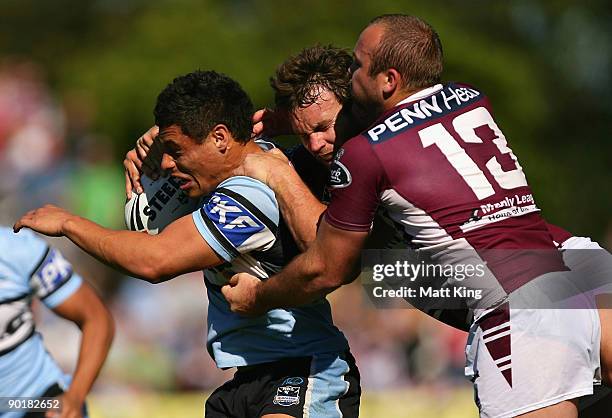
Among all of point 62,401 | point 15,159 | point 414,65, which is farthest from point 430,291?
point 15,159

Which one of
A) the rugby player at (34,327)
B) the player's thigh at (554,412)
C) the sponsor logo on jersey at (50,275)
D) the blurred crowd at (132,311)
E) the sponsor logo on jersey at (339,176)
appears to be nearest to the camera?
the player's thigh at (554,412)

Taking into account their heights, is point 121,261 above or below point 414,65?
below

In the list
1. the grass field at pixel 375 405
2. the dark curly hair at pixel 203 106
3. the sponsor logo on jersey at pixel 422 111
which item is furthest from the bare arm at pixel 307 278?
the grass field at pixel 375 405

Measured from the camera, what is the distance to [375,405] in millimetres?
9273

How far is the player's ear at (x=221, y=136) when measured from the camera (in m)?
5.14

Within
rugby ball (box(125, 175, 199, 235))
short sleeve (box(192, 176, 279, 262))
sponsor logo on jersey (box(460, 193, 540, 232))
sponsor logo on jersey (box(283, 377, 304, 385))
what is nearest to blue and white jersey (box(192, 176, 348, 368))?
short sleeve (box(192, 176, 279, 262))

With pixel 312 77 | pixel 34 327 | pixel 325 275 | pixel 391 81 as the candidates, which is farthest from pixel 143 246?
pixel 34 327

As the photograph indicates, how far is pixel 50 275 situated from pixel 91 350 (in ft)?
1.62

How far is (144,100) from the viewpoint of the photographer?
13594mm

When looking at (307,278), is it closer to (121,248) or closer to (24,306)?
(121,248)

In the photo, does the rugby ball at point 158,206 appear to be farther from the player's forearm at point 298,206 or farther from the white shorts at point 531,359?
the white shorts at point 531,359

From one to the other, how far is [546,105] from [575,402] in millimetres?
10306

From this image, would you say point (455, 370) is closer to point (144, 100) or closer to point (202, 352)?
point (202, 352)

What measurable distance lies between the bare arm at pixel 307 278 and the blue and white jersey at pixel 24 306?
181 centimetres
